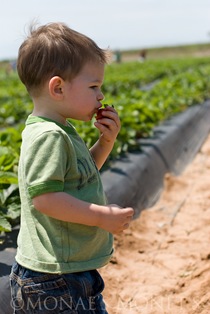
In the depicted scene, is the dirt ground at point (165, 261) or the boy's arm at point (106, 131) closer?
the boy's arm at point (106, 131)

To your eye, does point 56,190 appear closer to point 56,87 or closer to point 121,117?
point 56,87

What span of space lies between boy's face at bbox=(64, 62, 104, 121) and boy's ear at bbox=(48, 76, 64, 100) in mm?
22

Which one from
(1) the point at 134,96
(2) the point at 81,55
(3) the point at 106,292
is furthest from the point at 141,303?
(1) the point at 134,96

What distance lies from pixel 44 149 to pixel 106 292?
1659 mm

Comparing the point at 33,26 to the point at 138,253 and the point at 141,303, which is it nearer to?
the point at 141,303

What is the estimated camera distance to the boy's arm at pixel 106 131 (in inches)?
86.7

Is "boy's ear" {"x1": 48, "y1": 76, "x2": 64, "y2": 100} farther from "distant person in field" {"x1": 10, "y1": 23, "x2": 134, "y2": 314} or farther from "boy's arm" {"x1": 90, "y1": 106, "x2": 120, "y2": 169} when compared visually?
"boy's arm" {"x1": 90, "y1": 106, "x2": 120, "y2": 169}

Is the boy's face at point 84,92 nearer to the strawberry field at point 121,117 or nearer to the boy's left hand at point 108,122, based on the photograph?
the boy's left hand at point 108,122

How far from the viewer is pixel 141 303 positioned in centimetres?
317

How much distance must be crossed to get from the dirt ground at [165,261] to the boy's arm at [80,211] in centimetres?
127

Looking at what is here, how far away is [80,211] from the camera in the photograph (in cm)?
188

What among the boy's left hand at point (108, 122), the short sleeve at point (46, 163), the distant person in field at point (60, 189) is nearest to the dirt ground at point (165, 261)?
the distant person in field at point (60, 189)

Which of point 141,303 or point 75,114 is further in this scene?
point 141,303

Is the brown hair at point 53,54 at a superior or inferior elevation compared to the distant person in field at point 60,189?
superior
